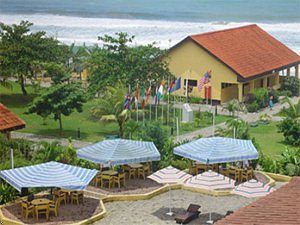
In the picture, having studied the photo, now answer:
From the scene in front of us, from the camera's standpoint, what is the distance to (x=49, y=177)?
15688 millimetres

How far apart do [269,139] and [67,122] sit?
672cm

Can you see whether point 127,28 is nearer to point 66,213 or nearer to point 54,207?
point 66,213

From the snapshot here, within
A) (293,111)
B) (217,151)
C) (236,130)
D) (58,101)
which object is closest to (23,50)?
(58,101)

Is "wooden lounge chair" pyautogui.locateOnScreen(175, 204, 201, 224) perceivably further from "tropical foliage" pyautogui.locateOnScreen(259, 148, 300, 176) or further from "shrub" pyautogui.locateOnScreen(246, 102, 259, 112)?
"shrub" pyautogui.locateOnScreen(246, 102, 259, 112)

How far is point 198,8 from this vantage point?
2564 centimetres

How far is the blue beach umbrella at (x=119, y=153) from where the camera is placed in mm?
17884

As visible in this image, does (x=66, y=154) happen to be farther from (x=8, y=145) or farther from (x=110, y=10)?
(x=110, y=10)

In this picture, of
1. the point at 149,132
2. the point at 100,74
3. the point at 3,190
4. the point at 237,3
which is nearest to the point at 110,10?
the point at 100,74

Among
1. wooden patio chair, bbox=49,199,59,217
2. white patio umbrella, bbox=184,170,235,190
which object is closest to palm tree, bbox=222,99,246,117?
white patio umbrella, bbox=184,170,235,190

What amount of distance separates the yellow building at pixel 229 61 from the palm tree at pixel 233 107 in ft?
0.90

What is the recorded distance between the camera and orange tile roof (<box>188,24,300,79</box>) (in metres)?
26.3

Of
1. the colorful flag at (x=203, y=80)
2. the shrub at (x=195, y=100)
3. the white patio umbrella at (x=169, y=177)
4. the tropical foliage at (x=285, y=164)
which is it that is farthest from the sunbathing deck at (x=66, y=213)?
the colorful flag at (x=203, y=80)

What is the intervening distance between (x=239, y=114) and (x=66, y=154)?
8.40 meters

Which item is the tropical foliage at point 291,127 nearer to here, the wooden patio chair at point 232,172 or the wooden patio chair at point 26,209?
the wooden patio chair at point 232,172
